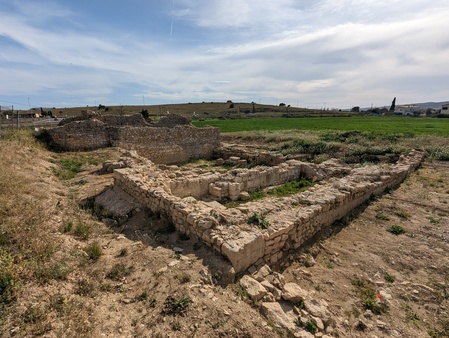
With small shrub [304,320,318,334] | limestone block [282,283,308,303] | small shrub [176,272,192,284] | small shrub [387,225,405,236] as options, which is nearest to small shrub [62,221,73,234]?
small shrub [176,272,192,284]

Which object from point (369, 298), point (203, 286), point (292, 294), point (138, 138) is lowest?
point (369, 298)

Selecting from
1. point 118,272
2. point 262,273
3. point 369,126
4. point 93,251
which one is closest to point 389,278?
point 262,273

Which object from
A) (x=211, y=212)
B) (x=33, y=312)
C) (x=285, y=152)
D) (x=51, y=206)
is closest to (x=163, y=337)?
(x=33, y=312)

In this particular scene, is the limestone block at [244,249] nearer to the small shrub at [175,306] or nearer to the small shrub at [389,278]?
the small shrub at [175,306]

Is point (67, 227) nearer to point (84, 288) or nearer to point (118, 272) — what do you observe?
point (118, 272)

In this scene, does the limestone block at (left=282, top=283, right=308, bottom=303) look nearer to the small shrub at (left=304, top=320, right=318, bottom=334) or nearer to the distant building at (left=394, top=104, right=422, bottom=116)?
the small shrub at (left=304, top=320, right=318, bottom=334)

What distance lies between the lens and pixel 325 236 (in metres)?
7.36

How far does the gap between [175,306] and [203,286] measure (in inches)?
25.2

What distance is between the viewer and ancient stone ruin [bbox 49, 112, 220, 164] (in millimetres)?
16464

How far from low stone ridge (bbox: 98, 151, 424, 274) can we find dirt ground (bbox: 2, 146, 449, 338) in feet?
1.17

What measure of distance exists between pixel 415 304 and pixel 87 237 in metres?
6.86

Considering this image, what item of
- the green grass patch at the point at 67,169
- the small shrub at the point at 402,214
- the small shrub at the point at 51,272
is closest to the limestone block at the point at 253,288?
the small shrub at the point at 51,272

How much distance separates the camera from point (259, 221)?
19.8ft

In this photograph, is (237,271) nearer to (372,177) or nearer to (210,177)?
(210,177)
